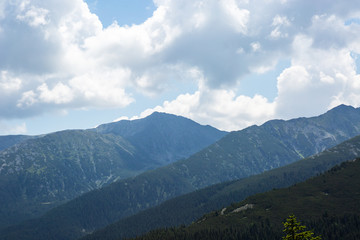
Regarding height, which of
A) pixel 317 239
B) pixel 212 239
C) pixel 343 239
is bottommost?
pixel 343 239

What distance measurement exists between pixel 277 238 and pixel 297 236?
179192mm

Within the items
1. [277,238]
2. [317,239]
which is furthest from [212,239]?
[317,239]

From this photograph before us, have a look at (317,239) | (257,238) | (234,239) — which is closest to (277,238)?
(257,238)

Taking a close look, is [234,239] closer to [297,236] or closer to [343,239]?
[343,239]

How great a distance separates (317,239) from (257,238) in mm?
174948

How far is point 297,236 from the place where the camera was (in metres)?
36.8

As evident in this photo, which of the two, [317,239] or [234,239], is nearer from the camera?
[317,239]

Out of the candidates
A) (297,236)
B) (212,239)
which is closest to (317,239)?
(297,236)

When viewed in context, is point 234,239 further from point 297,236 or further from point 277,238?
point 297,236

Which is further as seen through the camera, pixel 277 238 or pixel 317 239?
pixel 277 238

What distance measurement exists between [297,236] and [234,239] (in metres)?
174

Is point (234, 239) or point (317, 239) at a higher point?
point (317, 239)

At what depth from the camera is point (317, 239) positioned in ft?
125

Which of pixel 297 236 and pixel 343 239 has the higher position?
pixel 297 236
